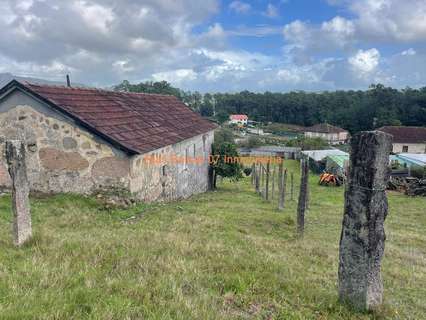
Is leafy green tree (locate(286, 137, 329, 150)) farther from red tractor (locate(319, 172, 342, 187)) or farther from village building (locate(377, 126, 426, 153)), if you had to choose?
red tractor (locate(319, 172, 342, 187))

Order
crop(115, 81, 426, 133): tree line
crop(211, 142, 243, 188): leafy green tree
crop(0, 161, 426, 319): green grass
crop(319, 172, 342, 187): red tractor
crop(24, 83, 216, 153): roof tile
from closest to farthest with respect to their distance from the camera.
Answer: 1. crop(0, 161, 426, 319): green grass
2. crop(24, 83, 216, 153): roof tile
3. crop(211, 142, 243, 188): leafy green tree
4. crop(319, 172, 342, 187): red tractor
5. crop(115, 81, 426, 133): tree line

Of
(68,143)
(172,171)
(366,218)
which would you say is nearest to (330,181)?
(172,171)

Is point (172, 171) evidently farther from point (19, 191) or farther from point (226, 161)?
point (19, 191)

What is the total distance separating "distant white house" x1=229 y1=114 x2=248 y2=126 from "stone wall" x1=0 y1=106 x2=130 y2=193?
105325 millimetres

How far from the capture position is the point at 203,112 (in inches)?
5108

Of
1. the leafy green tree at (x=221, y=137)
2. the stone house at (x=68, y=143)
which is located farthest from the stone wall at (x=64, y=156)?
the leafy green tree at (x=221, y=137)

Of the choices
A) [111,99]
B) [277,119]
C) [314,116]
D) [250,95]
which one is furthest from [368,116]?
[111,99]

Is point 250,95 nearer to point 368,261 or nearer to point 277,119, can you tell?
point 277,119

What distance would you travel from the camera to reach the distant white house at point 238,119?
118 metres

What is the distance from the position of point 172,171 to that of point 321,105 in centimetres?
9535

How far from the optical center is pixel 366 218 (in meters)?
4.54

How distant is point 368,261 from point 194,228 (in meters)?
5.81

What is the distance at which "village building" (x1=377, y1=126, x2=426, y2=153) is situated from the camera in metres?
59.2

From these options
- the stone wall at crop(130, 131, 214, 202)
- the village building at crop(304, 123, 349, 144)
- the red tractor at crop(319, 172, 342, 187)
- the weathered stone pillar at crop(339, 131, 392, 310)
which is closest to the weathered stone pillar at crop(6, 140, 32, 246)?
the stone wall at crop(130, 131, 214, 202)
